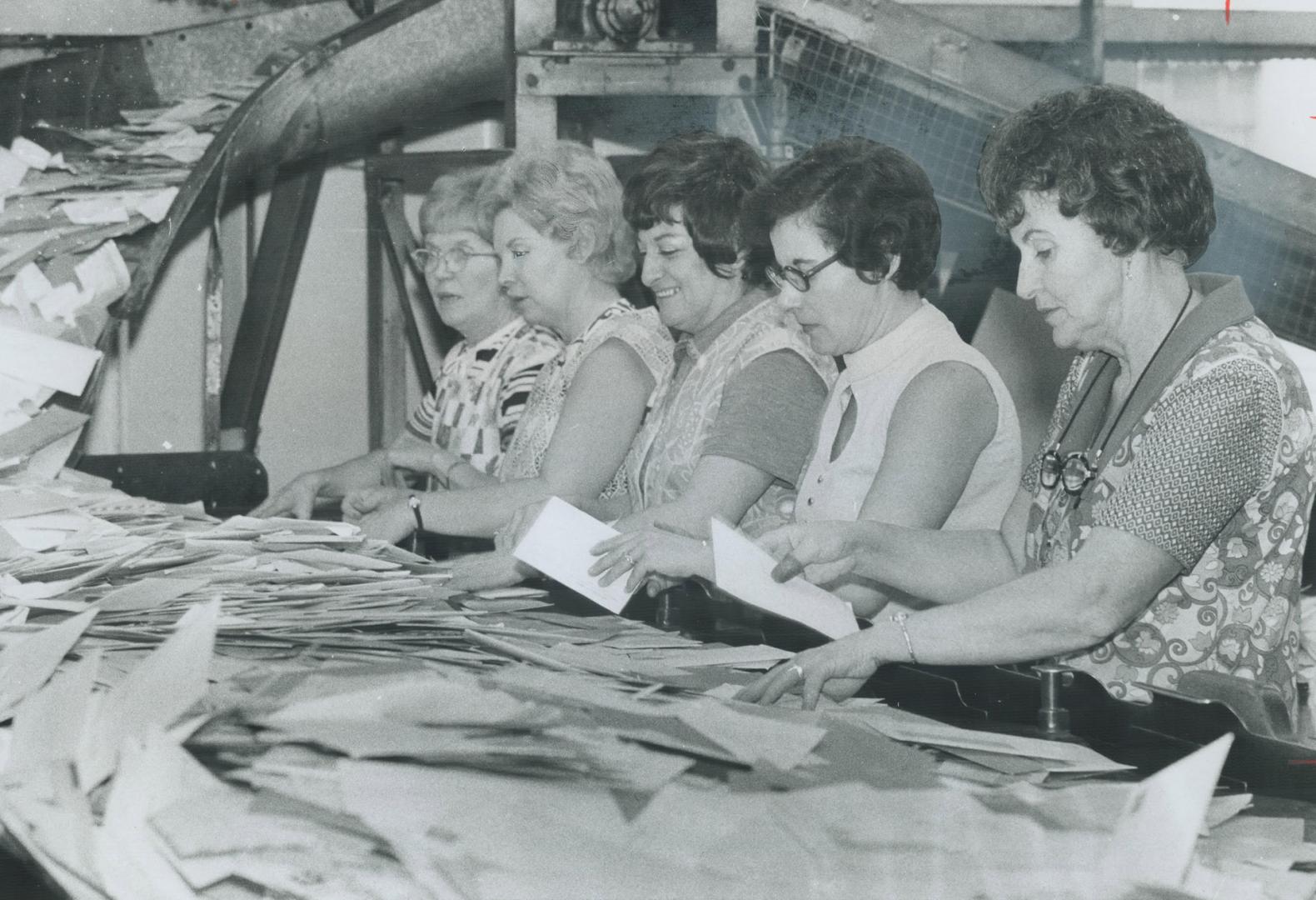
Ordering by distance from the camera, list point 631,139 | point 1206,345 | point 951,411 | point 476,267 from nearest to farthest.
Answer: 1. point 1206,345
2. point 951,411
3. point 476,267
4. point 631,139

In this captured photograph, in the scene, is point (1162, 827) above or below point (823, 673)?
above

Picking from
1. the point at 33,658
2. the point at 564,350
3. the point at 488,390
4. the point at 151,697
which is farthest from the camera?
the point at 488,390

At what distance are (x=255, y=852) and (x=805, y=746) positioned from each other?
0.43 meters

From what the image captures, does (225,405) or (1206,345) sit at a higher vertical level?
(1206,345)

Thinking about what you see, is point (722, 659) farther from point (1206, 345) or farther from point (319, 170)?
point (319, 170)

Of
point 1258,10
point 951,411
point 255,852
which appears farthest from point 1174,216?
point 1258,10

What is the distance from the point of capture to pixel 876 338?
7.26 feet

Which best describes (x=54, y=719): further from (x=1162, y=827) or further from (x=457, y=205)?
(x=457, y=205)

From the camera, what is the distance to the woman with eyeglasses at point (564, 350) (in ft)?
8.58

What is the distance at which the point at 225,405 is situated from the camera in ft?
14.5

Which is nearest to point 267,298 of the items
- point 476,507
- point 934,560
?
point 476,507

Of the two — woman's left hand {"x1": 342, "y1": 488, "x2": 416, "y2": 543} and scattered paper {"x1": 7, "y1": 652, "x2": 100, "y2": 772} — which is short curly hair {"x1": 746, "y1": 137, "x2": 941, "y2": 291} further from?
scattered paper {"x1": 7, "y1": 652, "x2": 100, "y2": 772}

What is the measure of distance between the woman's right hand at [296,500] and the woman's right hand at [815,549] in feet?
5.51

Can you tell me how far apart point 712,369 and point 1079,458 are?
2.71 ft
